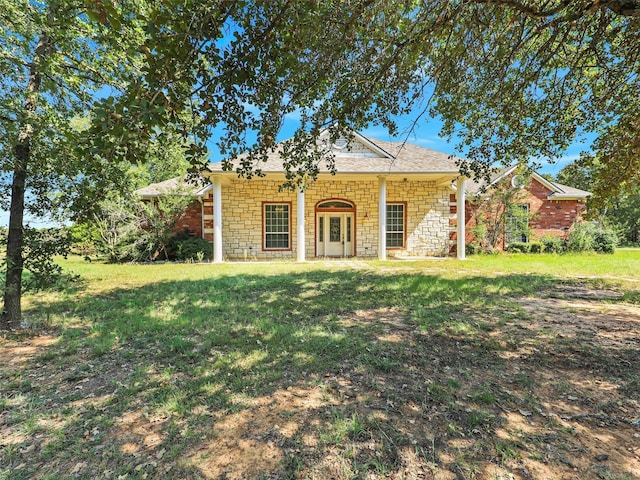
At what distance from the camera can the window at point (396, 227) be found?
14305mm

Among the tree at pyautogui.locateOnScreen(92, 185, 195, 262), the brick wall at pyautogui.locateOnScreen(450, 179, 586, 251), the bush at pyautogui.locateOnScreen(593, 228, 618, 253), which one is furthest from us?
the brick wall at pyautogui.locateOnScreen(450, 179, 586, 251)

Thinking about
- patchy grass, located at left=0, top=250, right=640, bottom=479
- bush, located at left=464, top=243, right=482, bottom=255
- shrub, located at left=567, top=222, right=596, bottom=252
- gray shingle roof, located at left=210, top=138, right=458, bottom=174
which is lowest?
patchy grass, located at left=0, top=250, right=640, bottom=479

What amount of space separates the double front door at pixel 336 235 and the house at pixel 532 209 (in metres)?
5.95

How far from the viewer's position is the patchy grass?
200cm

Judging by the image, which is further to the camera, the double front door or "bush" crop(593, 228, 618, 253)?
"bush" crop(593, 228, 618, 253)

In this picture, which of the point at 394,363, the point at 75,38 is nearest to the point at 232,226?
the point at 75,38

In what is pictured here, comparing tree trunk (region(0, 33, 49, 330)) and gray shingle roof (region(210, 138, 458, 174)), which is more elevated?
gray shingle roof (region(210, 138, 458, 174))

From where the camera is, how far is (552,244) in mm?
15414

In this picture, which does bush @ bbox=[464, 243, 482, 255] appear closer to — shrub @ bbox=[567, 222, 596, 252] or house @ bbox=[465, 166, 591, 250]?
house @ bbox=[465, 166, 591, 250]

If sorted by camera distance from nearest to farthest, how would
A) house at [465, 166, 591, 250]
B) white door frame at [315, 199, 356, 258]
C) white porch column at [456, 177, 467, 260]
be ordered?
white porch column at [456, 177, 467, 260] < white door frame at [315, 199, 356, 258] < house at [465, 166, 591, 250]

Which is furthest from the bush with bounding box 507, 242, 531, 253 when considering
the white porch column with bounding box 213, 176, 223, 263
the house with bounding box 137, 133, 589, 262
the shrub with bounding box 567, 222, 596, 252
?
the white porch column with bounding box 213, 176, 223, 263

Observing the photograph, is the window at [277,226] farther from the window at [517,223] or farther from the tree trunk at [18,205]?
the window at [517,223]

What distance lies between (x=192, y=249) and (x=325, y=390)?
442 inches

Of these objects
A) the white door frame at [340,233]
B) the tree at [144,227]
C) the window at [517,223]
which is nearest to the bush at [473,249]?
the window at [517,223]
